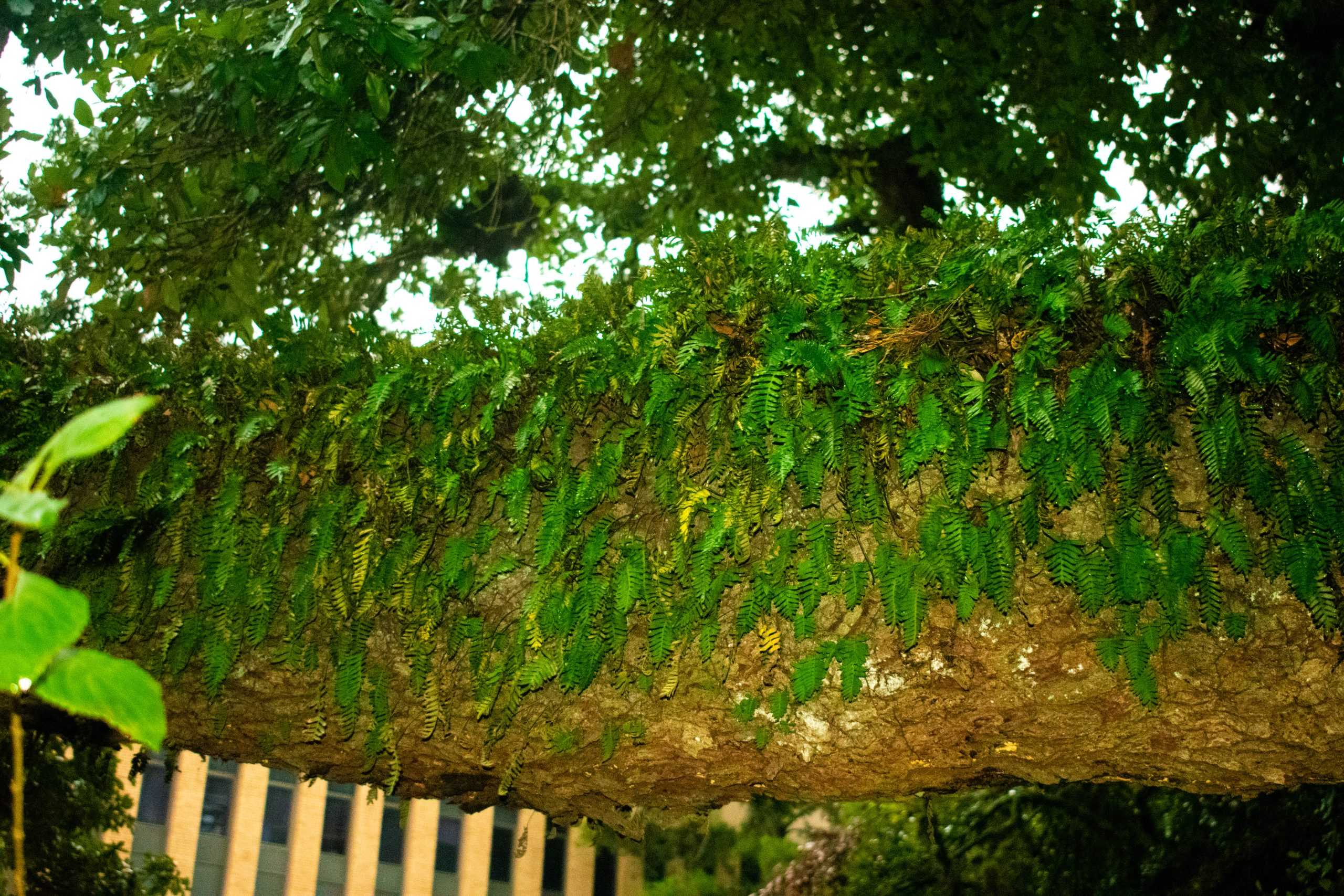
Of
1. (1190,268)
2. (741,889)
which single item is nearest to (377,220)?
(1190,268)

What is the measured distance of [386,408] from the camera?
380cm

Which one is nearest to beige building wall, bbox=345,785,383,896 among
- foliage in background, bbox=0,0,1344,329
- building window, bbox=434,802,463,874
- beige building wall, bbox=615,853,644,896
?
building window, bbox=434,802,463,874

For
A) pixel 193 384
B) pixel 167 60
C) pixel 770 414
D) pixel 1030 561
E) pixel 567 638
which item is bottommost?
pixel 567 638

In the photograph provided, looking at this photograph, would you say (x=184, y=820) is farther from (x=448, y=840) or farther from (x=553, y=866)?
(x=553, y=866)

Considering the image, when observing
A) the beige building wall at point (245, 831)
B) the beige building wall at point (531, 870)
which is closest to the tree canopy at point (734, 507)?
the beige building wall at point (245, 831)

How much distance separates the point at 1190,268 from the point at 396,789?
10.6 ft

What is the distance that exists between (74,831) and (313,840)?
15885 mm

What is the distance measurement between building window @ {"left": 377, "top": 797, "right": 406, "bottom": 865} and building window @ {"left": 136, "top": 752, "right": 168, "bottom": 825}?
462 cm

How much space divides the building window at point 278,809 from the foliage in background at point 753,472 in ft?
70.5

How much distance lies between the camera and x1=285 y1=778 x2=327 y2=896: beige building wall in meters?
23.2

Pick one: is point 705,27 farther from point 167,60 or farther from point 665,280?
point 665,280

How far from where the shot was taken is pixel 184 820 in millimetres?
21938

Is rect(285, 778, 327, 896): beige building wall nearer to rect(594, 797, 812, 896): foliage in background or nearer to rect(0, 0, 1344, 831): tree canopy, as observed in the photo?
rect(594, 797, 812, 896): foliage in background

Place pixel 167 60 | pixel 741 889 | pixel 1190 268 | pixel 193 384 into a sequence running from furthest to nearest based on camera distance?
pixel 741 889 → pixel 167 60 → pixel 193 384 → pixel 1190 268
